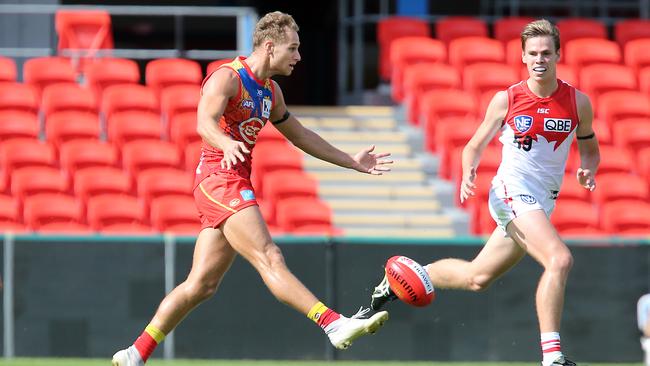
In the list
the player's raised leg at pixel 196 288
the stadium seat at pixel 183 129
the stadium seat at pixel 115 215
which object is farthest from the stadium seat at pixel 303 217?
the player's raised leg at pixel 196 288

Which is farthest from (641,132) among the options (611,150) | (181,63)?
(181,63)

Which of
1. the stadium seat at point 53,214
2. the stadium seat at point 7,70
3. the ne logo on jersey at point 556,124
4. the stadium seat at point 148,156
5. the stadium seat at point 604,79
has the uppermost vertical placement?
the ne logo on jersey at point 556,124

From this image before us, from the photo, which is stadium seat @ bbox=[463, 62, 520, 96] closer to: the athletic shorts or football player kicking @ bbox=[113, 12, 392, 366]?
the athletic shorts

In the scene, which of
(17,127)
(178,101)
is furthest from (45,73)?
(178,101)

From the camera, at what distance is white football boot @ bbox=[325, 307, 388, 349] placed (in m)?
7.76

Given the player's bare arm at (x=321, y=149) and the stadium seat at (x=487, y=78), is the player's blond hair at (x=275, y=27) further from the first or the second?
the stadium seat at (x=487, y=78)

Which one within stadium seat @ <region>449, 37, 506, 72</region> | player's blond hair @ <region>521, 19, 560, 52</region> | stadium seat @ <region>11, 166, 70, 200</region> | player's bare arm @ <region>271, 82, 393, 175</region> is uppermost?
player's blond hair @ <region>521, 19, 560, 52</region>

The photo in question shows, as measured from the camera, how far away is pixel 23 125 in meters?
15.6

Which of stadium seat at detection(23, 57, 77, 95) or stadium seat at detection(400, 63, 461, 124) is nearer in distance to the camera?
stadium seat at detection(23, 57, 77, 95)

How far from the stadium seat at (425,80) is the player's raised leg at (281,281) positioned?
8800 mm

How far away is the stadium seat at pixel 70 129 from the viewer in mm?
15414

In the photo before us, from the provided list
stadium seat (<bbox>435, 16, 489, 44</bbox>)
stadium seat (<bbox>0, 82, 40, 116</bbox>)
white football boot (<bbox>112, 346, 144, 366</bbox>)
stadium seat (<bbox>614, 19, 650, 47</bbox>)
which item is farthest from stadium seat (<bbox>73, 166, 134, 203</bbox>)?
stadium seat (<bbox>614, 19, 650, 47</bbox>)

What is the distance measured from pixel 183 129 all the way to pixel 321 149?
669 centimetres

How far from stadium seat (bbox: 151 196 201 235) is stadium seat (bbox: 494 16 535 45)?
567 centimetres
